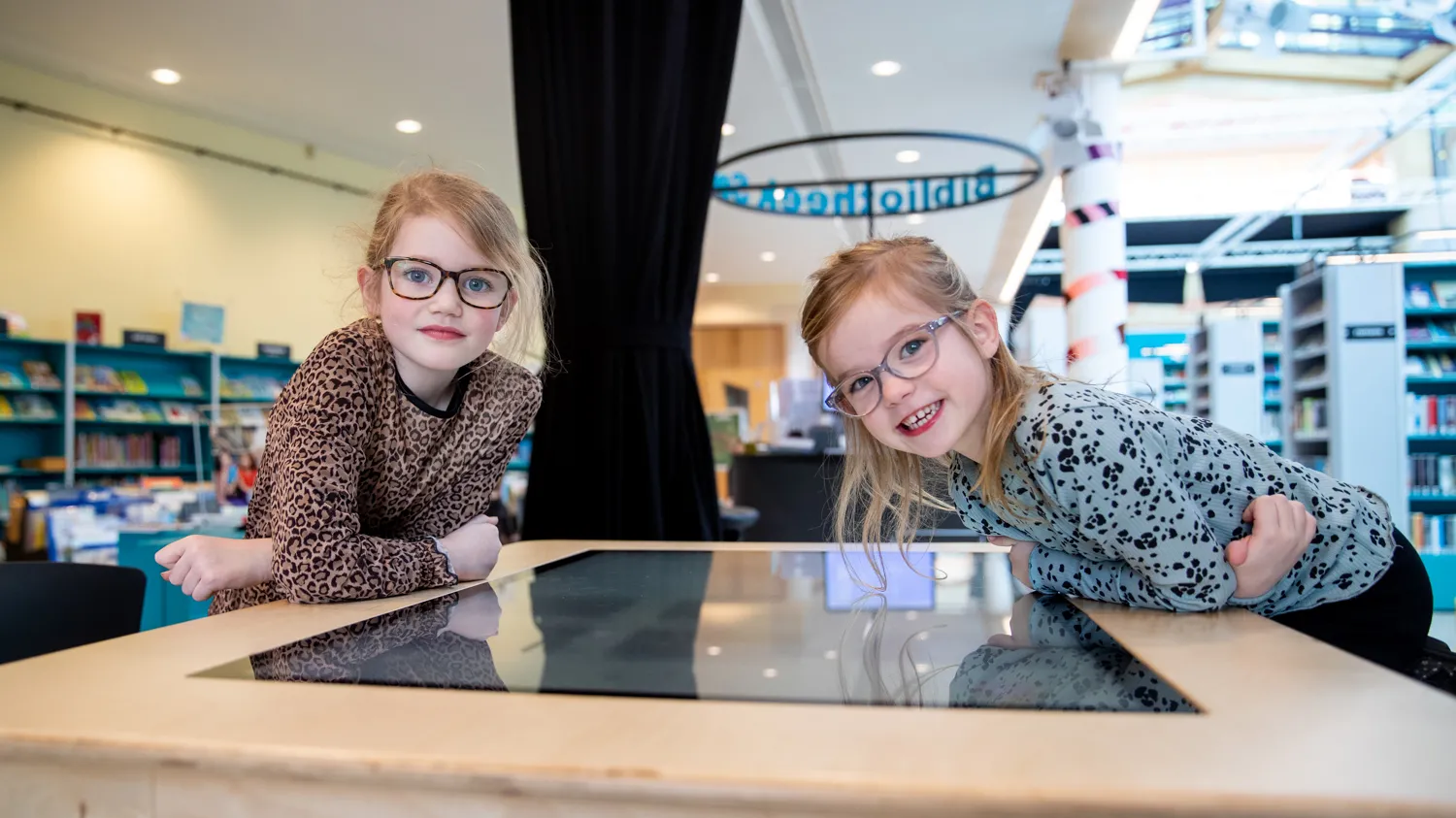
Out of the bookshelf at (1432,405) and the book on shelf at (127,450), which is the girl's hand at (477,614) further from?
the bookshelf at (1432,405)

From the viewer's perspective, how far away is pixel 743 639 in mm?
853

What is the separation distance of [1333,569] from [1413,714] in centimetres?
68

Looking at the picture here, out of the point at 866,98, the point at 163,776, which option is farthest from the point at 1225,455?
the point at 866,98

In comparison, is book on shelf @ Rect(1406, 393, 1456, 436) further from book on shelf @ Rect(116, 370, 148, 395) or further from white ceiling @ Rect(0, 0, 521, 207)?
book on shelf @ Rect(116, 370, 148, 395)

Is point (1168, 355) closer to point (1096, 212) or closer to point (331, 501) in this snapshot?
point (1096, 212)

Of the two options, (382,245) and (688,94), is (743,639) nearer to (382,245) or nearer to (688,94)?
(382,245)

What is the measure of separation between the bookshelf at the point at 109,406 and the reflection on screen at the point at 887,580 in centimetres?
651

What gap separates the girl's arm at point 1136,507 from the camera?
959mm

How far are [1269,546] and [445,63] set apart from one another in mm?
6300

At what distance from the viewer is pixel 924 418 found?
1124 mm

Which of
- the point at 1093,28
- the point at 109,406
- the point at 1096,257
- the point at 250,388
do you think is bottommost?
the point at 109,406

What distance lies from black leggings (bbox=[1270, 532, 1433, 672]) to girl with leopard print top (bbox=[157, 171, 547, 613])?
1096 mm

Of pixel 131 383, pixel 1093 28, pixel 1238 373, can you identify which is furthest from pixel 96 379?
pixel 1238 373

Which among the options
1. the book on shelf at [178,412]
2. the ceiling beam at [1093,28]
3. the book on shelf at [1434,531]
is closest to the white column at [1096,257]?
the ceiling beam at [1093,28]
